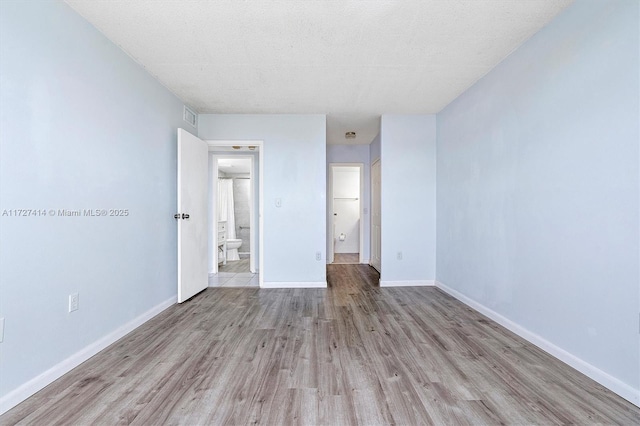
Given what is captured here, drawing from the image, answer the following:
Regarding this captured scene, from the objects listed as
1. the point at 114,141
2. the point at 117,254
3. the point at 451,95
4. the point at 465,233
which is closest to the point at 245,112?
the point at 114,141

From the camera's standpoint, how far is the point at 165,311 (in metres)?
2.72

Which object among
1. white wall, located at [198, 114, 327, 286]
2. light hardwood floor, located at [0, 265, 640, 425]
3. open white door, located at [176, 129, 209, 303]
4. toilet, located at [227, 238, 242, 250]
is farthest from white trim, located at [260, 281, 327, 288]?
toilet, located at [227, 238, 242, 250]

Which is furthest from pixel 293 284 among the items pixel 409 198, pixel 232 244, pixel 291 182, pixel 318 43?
pixel 318 43

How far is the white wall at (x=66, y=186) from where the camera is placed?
1.39 meters

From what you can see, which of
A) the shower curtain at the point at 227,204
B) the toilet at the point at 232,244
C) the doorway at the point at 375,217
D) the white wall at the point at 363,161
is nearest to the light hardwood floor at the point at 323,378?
the doorway at the point at 375,217

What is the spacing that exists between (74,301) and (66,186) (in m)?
0.75

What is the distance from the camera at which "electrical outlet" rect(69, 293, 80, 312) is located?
5.64 ft

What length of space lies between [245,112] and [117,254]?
2.29 metres

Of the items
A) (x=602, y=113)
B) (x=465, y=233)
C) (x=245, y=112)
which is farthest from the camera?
(x=245, y=112)

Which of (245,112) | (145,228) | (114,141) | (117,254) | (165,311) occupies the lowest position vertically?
(165,311)

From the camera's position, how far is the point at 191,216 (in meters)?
3.11

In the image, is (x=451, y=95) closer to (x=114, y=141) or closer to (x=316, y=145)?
(x=316, y=145)

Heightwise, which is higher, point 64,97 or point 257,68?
point 257,68

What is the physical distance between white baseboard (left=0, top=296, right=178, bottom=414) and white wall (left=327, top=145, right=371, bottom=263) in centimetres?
377
